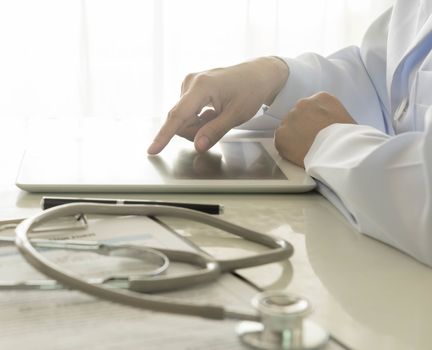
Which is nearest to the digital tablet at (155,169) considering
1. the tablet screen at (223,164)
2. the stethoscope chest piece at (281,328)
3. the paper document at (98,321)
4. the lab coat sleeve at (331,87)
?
the tablet screen at (223,164)

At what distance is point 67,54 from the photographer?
223cm

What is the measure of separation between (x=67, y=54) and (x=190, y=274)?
1.85m

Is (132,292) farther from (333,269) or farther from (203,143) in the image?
(203,143)

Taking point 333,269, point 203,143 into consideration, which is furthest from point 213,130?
point 333,269

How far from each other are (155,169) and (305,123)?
20cm

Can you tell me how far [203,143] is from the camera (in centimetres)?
94

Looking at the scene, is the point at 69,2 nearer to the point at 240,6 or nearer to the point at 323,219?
the point at 240,6

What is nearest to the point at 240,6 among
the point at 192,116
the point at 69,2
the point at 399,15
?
the point at 69,2

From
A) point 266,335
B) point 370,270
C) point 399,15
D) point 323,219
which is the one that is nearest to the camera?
point 266,335

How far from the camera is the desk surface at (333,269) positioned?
0.45 meters

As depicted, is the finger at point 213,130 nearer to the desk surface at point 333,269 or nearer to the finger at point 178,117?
the finger at point 178,117

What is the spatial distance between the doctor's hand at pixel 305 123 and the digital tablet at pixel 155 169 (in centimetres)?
2

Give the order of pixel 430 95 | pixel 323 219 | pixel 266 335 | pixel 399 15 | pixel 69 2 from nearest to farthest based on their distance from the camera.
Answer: pixel 266 335, pixel 323 219, pixel 430 95, pixel 399 15, pixel 69 2

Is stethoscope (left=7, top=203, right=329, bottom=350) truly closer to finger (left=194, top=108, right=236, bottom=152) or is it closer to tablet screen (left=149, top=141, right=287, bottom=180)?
tablet screen (left=149, top=141, right=287, bottom=180)
